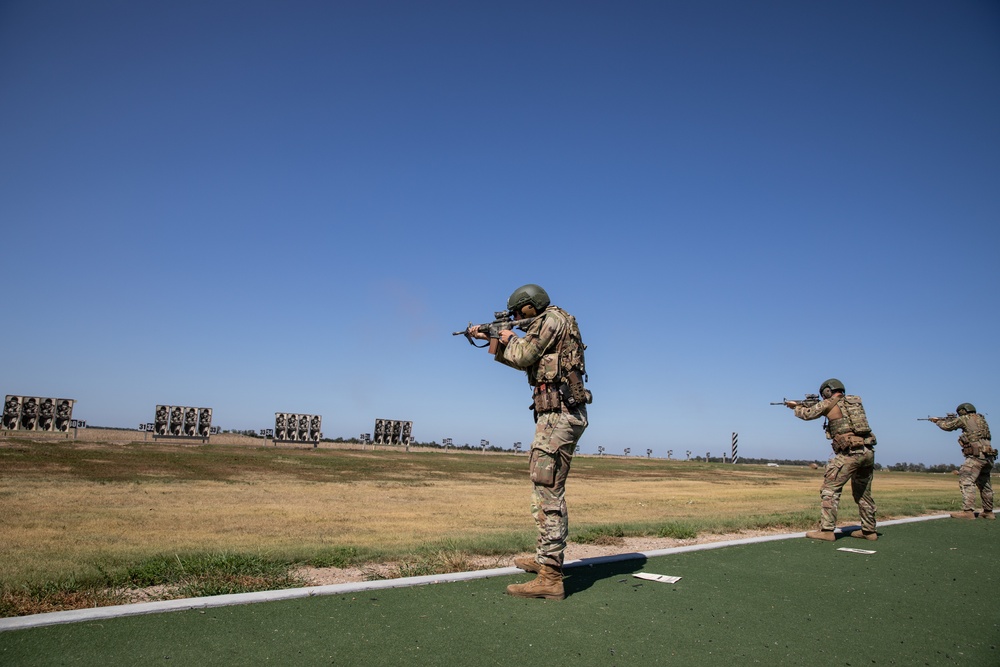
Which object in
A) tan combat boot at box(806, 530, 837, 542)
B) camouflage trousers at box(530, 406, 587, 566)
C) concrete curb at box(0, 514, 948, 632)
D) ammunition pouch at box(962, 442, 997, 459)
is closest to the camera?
concrete curb at box(0, 514, 948, 632)

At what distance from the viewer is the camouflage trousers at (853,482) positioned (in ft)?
33.9

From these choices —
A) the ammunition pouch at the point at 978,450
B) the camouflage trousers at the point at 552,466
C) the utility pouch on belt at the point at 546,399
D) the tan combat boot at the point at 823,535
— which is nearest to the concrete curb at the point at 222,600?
the camouflage trousers at the point at 552,466

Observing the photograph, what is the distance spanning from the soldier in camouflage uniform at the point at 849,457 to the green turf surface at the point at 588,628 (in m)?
3.60

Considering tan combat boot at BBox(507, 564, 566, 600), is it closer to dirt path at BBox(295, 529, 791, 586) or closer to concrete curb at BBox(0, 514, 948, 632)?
concrete curb at BBox(0, 514, 948, 632)

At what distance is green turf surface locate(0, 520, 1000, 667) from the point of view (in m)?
3.85

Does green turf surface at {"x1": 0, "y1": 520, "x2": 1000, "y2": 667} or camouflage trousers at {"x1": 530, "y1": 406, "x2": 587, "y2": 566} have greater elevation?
camouflage trousers at {"x1": 530, "y1": 406, "x2": 587, "y2": 566}

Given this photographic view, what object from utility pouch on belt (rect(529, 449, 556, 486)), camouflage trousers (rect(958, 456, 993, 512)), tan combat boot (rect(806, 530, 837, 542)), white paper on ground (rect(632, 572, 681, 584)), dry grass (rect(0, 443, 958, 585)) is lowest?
dry grass (rect(0, 443, 958, 585))

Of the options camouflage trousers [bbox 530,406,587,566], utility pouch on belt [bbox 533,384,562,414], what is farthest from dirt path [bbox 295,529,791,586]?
utility pouch on belt [bbox 533,384,562,414]

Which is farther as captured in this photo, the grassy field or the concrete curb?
the grassy field

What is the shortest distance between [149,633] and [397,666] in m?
1.68

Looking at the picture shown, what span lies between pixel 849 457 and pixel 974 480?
6.93 meters

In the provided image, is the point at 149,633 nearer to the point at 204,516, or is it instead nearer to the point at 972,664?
the point at 972,664

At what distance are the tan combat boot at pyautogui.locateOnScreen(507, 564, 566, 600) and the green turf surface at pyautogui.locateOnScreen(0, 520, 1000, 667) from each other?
0.14 m

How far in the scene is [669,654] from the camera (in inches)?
162
